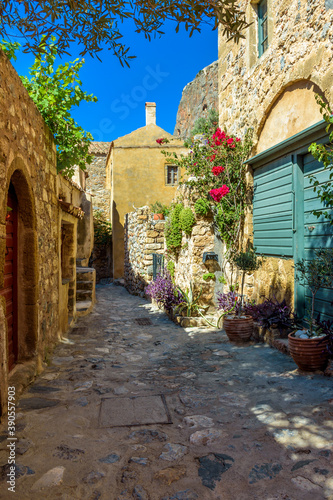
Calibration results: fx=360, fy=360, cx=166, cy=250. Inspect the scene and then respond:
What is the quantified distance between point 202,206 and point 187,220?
45 cm

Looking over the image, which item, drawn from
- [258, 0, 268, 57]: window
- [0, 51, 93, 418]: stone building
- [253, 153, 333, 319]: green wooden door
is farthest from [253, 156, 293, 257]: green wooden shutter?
[0, 51, 93, 418]: stone building

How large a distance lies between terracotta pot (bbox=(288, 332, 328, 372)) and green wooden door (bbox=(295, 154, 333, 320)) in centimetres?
55

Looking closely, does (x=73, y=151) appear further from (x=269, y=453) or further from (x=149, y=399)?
(x=269, y=453)

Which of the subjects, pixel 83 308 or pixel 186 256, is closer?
pixel 186 256

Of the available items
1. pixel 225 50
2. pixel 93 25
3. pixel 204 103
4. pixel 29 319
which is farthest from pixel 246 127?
pixel 204 103

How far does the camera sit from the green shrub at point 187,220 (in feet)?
22.7

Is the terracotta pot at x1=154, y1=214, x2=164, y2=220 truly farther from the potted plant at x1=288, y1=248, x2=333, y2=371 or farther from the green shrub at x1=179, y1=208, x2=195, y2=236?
the potted plant at x1=288, y1=248, x2=333, y2=371

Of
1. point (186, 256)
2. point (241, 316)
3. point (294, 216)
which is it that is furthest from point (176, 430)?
point (186, 256)

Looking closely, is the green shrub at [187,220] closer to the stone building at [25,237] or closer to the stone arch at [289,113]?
the stone arch at [289,113]

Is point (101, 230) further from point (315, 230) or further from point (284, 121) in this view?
point (315, 230)

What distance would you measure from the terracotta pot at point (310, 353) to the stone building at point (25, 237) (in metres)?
2.67

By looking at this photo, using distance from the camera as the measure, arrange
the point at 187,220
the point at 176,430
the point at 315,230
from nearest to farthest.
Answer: the point at 176,430, the point at 315,230, the point at 187,220

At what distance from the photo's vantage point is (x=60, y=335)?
5613mm

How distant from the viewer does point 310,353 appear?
139 inches
